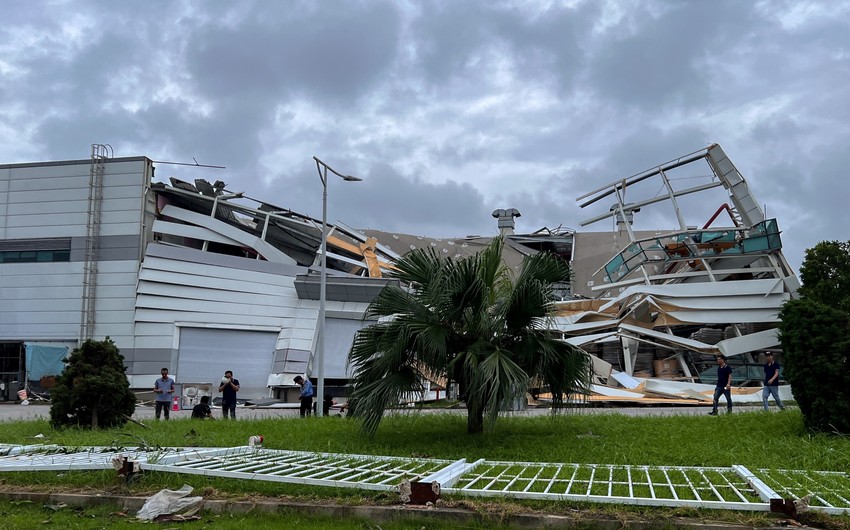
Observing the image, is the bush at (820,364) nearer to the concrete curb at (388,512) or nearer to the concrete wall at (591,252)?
the concrete curb at (388,512)

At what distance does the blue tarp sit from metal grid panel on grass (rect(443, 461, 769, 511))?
112 ft

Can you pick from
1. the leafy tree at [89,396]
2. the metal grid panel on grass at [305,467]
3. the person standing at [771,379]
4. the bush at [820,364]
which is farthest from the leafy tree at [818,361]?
the leafy tree at [89,396]

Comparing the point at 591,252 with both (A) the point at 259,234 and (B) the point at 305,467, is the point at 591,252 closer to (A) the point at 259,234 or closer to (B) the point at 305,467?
(A) the point at 259,234

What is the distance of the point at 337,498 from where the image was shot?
718 cm

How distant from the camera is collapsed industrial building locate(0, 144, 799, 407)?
1411 inches

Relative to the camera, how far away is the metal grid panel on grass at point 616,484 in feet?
21.4

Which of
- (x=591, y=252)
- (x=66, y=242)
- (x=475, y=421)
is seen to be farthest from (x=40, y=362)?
(x=591, y=252)

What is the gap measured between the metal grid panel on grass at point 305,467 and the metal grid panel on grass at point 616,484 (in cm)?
76

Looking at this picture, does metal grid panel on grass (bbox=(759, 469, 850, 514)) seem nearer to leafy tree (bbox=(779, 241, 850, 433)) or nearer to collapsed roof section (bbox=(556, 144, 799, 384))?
leafy tree (bbox=(779, 241, 850, 433))

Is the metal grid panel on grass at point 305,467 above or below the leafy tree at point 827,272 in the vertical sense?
below

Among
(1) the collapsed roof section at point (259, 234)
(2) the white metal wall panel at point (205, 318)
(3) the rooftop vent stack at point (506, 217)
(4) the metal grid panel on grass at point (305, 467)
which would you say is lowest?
(4) the metal grid panel on grass at point (305, 467)

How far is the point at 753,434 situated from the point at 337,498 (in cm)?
765

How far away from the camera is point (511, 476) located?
8078 mm

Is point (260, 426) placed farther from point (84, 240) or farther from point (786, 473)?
point (84, 240)
